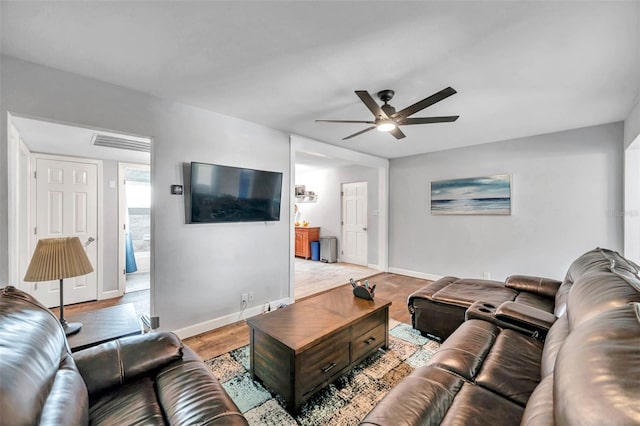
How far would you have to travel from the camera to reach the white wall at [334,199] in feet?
20.0

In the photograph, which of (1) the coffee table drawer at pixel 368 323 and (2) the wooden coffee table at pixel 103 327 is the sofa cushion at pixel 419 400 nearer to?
(1) the coffee table drawer at pixel 368 323

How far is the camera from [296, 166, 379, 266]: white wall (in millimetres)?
6102

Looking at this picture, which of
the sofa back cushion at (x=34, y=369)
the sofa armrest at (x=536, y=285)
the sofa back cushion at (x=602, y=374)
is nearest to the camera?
the sofa back cushion at (x=602, y=374)

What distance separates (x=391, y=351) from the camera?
95.6 inches

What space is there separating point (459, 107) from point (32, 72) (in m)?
3.73

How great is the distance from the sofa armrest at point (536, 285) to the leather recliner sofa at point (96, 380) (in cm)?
290

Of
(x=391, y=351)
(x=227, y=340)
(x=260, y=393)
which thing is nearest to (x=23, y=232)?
(x=227, y=340)

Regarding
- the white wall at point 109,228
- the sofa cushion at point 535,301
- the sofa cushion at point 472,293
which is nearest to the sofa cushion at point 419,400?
the sofa cushion at point 472,293

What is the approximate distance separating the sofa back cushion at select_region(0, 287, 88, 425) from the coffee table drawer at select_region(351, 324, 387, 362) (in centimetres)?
161

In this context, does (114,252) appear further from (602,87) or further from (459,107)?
(602,87)

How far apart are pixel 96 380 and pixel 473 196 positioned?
16.2ft

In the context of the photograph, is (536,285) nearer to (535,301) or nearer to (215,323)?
(535,301)

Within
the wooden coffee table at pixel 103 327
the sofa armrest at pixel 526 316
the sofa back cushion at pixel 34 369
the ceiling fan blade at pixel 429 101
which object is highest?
the ceiling fan blade at pixel 429 101

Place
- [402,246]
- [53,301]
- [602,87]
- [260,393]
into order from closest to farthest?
[260,393]
[602,87]
[53,301]
[402,246]
